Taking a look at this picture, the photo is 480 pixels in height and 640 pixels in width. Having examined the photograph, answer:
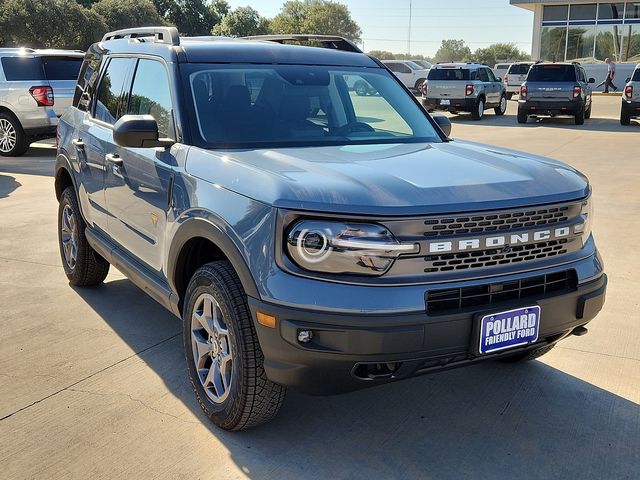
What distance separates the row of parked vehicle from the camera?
19.5m

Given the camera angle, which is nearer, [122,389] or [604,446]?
[604,446]

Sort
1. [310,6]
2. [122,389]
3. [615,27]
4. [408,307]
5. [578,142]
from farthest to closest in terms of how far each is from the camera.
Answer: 1. [310,6]
2. [615,27]
3. [578,142]
4. [122,389]
5. [408,307]

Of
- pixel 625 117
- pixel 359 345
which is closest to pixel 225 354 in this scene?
pixel 359 345

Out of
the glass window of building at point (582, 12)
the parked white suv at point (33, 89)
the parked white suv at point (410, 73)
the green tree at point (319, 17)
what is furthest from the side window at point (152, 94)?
the green tree at point (319, 17)

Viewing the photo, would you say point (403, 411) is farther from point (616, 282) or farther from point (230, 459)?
point (616, 282)

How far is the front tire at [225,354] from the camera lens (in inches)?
117

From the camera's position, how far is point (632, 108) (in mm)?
18781

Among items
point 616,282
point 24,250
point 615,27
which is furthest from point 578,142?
point 615,27

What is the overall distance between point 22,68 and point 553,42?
35792mm

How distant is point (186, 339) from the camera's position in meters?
3.51

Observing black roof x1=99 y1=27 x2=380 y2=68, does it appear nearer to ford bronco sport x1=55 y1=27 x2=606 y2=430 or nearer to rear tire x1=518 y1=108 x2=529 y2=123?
ford bronco sport x1=55 y1=27 x2=606 y2=430

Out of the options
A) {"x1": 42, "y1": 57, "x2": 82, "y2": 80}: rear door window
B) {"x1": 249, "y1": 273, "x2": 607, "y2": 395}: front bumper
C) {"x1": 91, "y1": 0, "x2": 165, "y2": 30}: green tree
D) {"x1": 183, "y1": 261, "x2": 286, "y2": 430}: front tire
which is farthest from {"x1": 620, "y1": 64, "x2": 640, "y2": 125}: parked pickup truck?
{"x1": 91, "y1": 0, "x2": 165, "y2": 30}: green tree

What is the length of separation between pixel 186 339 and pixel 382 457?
114 cm

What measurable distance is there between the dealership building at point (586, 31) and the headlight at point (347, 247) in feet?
133
